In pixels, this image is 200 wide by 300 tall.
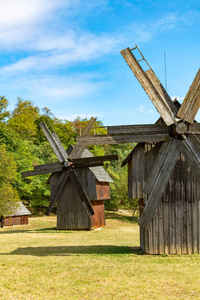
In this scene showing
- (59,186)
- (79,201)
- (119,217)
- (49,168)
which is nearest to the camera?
(49,168)

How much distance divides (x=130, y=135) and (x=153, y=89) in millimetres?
2234

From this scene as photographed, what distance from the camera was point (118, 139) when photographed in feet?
45.3

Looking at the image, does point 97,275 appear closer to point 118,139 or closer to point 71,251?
point 71,251

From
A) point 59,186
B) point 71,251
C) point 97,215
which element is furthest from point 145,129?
point 97,215

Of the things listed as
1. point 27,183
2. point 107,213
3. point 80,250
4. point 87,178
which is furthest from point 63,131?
point 80,250

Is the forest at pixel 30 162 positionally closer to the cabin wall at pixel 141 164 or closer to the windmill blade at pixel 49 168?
the windmill blade at pixel 49 168

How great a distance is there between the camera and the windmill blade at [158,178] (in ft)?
45.1

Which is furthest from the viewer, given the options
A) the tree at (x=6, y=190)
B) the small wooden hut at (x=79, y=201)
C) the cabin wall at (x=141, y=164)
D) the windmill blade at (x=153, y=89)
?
the tree at (x=6, y=190)

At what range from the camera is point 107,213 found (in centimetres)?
4475

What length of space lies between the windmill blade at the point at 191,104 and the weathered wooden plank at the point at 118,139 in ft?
3.65

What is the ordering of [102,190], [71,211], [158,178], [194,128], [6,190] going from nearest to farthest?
[158,178] → [194,128] → [71,211] → [102,190] → [6,190]

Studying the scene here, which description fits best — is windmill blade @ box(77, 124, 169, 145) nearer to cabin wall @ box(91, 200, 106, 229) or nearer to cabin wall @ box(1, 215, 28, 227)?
cabin wall @ box(91, 200, 106, 229)

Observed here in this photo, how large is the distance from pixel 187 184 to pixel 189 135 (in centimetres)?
219

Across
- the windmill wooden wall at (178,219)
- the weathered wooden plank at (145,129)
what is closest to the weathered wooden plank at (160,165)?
the weathered wooden plank at (145,129)
